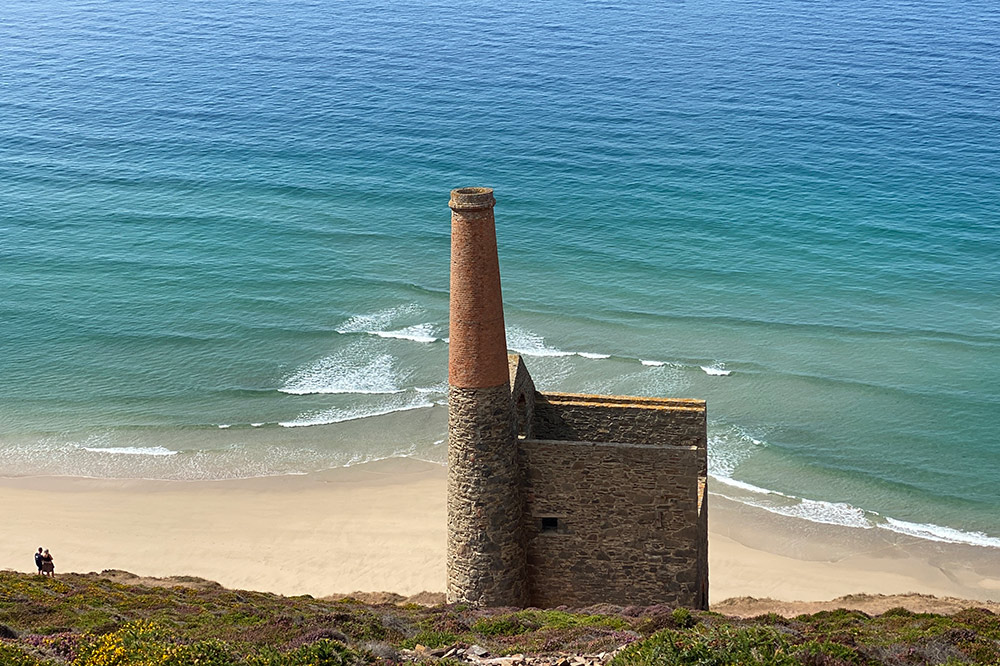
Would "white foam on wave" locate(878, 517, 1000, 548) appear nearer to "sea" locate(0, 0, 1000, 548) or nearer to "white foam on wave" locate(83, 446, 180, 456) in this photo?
"sea" locate(0, 0, 1000, 548)

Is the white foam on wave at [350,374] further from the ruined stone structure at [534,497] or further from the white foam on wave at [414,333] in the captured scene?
the ruined stone structure at [534,497]

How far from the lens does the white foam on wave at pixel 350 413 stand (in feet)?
136

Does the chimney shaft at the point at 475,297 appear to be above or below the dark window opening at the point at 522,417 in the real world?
above

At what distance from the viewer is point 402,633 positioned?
18.8 m

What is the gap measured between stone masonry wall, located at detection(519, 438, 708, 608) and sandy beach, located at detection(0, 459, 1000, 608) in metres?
6.97

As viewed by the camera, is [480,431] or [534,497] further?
[534,497]

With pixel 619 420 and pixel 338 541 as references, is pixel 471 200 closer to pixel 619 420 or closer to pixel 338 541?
pixel 619 420

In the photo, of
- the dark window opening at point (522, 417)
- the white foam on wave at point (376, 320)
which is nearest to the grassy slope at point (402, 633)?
the dark window opening at point (522, 417)

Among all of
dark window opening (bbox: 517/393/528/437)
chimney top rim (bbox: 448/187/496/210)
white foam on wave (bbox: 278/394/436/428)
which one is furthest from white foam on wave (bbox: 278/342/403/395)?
chimney top rim (bbox: 448/187/496/210)

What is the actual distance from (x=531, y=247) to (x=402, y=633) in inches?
1728

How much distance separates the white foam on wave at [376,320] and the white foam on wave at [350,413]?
25.3 feet

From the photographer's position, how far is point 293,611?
21250mm

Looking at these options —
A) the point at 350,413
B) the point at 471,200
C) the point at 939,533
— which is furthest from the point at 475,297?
the point at 350,413

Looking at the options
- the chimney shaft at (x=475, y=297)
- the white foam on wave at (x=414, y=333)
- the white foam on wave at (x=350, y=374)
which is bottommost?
the white foam on wave at (x=350, y=374)
